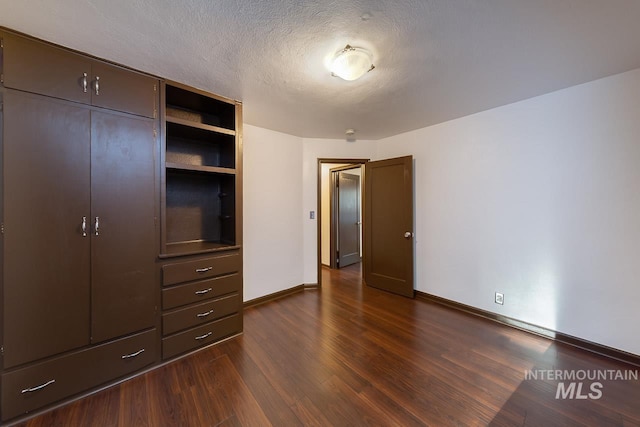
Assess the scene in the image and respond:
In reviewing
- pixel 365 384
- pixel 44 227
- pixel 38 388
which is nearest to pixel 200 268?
pixel 44 227

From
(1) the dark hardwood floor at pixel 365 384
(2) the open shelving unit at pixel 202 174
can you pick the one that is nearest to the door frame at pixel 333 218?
(1) the dark hardwood floor at pixel 365 384

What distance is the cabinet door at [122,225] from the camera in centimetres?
167

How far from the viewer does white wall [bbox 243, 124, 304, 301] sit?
3.15 metres

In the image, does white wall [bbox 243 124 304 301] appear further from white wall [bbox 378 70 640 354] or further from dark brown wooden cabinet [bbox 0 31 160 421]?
white wall [bbox 378 70 640 354]

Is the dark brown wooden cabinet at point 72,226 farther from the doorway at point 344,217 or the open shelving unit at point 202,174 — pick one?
the doorway at point 344,217

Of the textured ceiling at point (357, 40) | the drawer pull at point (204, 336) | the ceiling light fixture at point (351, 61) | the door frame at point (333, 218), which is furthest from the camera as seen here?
the door frame at point (333, 218)

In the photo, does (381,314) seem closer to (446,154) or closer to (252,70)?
(446,154)

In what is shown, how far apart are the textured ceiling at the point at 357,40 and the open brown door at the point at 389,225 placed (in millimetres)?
1348

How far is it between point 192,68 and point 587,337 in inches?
165

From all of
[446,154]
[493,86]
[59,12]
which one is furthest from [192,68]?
[446,154]

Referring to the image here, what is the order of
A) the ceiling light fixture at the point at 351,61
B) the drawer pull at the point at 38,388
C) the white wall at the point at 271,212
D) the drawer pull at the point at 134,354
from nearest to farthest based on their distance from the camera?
the drawer pull at the point at 38,388, the ceiling light fixture at the point at 351,61, the drawer pull at the point at 134,354, the white wall at the point at 271,212

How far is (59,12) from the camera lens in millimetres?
1339

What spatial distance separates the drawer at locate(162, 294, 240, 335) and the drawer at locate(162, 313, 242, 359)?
5cm

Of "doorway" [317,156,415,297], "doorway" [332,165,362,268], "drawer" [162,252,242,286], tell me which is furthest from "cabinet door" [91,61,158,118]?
"doorway" [332,165,362,268]
